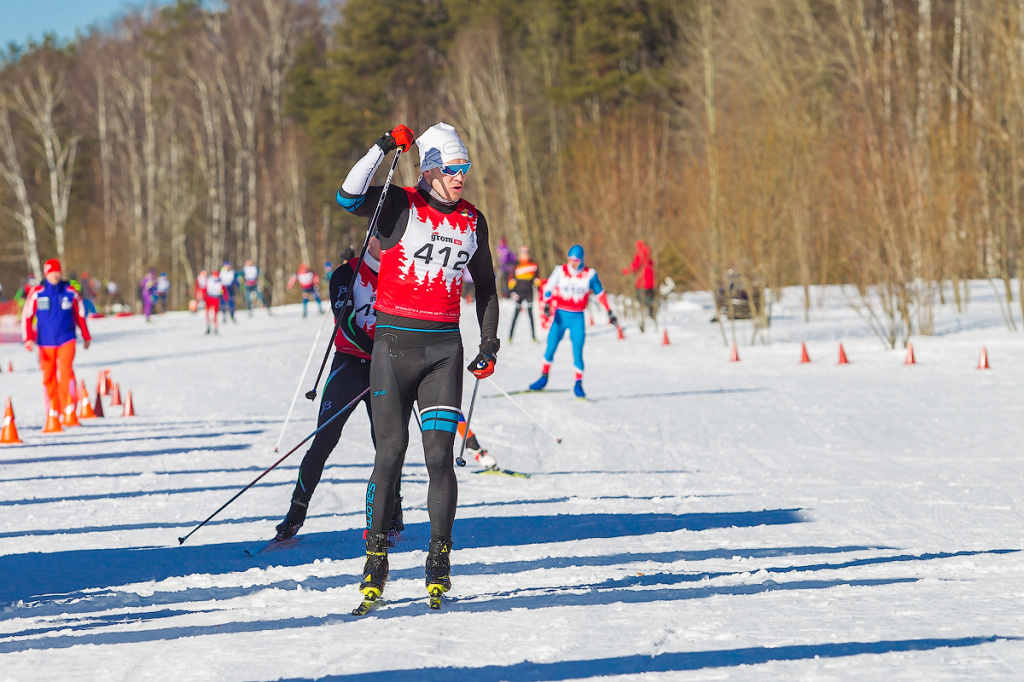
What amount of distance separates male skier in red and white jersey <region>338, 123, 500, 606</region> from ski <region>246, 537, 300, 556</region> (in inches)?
51.0

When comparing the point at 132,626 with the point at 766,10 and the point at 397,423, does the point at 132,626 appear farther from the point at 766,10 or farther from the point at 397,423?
the point at 766,10

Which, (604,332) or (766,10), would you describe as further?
(766,10)

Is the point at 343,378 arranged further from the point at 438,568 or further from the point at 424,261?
the point at 438,568

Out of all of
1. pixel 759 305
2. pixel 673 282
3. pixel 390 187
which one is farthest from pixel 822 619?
pixel 673 282

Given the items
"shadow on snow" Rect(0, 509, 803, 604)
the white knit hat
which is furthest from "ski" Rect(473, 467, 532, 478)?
the white knit hat

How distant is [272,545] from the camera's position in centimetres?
580

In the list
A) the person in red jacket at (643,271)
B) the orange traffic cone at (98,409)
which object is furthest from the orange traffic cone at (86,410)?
the person in red jacket at (643,271)

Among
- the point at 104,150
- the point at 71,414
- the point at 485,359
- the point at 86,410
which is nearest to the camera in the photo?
the point at 485,359

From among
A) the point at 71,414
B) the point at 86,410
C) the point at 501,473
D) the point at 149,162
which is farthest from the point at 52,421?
the point at 149,162

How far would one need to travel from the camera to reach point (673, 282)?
104ft

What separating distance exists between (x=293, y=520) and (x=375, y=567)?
1.48 metres

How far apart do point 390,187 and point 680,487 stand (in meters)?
4.17

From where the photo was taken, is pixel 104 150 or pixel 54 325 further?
pixel 104 150

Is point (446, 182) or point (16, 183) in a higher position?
point (16, 183)
